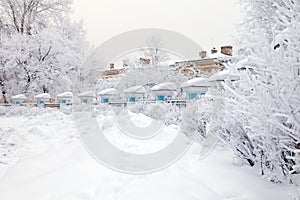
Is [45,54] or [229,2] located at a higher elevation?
[229,2]

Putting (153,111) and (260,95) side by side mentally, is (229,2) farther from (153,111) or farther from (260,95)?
(260,95)

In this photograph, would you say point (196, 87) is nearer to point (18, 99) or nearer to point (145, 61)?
point (18, 99)

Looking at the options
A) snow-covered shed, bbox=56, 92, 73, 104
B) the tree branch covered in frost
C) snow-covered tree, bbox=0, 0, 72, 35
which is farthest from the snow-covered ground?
snow-covered tree, bbox=0, 0, 72, 35

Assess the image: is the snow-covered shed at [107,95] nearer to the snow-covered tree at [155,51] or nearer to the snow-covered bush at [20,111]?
the snow-covered bush at [20,111]

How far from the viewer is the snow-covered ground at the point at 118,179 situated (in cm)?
274

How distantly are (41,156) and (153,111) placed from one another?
4794 mm

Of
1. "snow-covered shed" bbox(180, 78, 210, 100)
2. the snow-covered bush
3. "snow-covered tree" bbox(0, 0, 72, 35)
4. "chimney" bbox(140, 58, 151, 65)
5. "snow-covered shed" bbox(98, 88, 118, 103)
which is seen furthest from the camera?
"chimney" bbox(140, 58, 151, 65)

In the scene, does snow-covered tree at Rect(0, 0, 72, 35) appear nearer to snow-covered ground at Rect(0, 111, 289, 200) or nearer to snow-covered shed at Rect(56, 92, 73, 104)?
snow-covered shed at Rect(56, 92, 73, 104)

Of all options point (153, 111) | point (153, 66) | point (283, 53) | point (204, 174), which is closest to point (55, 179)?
point (204, 174)

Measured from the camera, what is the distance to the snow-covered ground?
274 cm

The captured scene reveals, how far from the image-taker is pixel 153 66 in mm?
26312

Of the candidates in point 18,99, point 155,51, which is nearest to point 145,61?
point 155,51

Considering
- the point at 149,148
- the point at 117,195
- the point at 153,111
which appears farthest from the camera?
the point at 153,111

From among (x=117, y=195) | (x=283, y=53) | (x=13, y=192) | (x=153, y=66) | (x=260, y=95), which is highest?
(x=153, y=66)
